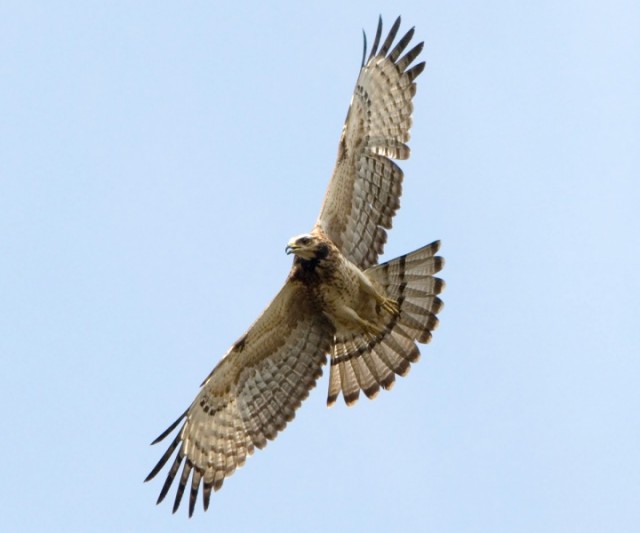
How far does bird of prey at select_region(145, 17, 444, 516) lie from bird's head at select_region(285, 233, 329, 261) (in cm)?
19

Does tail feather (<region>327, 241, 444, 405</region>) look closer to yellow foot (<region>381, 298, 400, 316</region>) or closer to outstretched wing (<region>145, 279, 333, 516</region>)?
yellow foot (<region>381, 298, 400, 316</region>)

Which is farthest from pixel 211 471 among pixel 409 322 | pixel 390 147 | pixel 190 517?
pixel 390 147

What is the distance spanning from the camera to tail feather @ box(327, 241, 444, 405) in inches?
518

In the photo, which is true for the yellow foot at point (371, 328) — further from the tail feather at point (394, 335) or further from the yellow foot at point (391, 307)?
the yellow foot at point (391, 307)

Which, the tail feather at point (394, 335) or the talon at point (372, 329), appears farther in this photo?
the talon at point (372, 329)

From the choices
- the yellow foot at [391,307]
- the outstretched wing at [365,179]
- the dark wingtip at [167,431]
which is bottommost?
the dark wingtip at [167,431]

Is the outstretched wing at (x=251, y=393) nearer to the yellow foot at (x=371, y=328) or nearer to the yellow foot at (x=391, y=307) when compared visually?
the yellow foot at (x=371, y=328)

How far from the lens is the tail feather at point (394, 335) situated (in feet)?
43.2

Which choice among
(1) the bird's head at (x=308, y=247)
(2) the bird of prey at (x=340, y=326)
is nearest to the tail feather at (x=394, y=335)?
(2) the bird of prey at (x=340, y=326)

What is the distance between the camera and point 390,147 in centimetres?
1330

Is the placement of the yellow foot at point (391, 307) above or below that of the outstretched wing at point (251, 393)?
above

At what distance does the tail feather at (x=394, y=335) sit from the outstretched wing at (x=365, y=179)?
33 centimetres

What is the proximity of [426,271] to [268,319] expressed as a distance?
158 centimetres

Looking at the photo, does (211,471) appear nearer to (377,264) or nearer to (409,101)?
(377,264)
